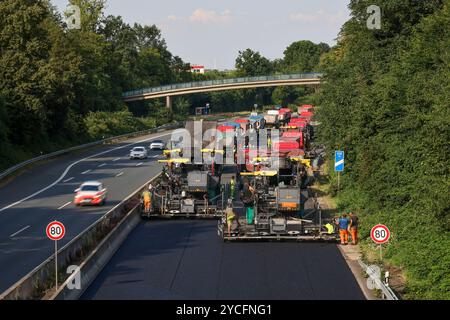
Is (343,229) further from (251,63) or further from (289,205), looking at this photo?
(251,63)

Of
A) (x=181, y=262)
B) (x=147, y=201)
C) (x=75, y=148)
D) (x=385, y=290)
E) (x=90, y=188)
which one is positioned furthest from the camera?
(x=75, y=148)

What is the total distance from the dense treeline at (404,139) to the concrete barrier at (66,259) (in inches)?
427

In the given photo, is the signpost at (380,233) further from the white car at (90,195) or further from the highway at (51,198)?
the white car at (90,195)

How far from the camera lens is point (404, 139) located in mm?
36469

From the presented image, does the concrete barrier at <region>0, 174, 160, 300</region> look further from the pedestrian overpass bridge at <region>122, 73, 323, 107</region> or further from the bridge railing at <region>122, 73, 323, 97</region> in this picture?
the bridge railing at <region>122, 73, 323, 97</region>

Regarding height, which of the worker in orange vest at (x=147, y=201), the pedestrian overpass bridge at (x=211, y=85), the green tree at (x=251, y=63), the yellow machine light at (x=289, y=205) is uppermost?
the green tree at (x=251, y=63)

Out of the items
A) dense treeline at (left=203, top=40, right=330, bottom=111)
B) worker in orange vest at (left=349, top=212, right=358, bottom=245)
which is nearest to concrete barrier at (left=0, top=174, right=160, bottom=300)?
worker in orange vest at (left=349, top=212, right=358, bottom=245)

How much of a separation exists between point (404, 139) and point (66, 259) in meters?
18.9

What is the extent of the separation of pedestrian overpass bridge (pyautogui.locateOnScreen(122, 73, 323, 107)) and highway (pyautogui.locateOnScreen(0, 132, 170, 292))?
44584 mm

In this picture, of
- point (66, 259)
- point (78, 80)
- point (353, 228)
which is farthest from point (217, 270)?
point (78, 80)

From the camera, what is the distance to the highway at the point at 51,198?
28406 millimetres

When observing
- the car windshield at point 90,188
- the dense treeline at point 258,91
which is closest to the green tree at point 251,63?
the dense treeline at point 258,91

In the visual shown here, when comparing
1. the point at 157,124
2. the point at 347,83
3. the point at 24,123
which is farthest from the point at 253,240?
the point at 157,124
